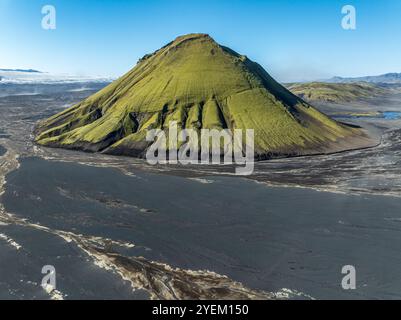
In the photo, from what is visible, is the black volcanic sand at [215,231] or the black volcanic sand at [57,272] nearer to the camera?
the black volcanic sand at [57,272]

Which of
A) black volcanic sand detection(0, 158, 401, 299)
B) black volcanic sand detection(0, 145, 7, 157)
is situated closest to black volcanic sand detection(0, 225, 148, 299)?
black volcanic sand detection(0, 158, 401, 299)

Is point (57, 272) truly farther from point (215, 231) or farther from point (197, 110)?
point (197, 110)

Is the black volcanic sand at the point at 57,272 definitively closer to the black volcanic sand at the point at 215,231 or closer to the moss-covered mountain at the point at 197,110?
the black volcanic sand at the point at 215,231

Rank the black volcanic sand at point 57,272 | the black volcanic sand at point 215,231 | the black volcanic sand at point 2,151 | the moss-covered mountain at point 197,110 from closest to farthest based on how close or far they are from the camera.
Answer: the black volcanic sand at point 57,272, the black volcanic sand at point 215,231, the black volcanic sand at point 2,151, the moss-covered mountain at point 197,110

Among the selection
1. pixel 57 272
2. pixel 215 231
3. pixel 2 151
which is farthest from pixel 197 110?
pixel 57 272

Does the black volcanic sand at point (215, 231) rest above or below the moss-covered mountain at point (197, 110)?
below


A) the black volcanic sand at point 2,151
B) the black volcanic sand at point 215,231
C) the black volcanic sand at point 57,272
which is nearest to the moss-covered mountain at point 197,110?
the black volcanic sand at point 2,151

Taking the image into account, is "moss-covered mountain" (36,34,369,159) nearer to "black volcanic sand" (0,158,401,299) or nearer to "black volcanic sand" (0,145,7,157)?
"black volcanic sand" (0,145,7,157)
